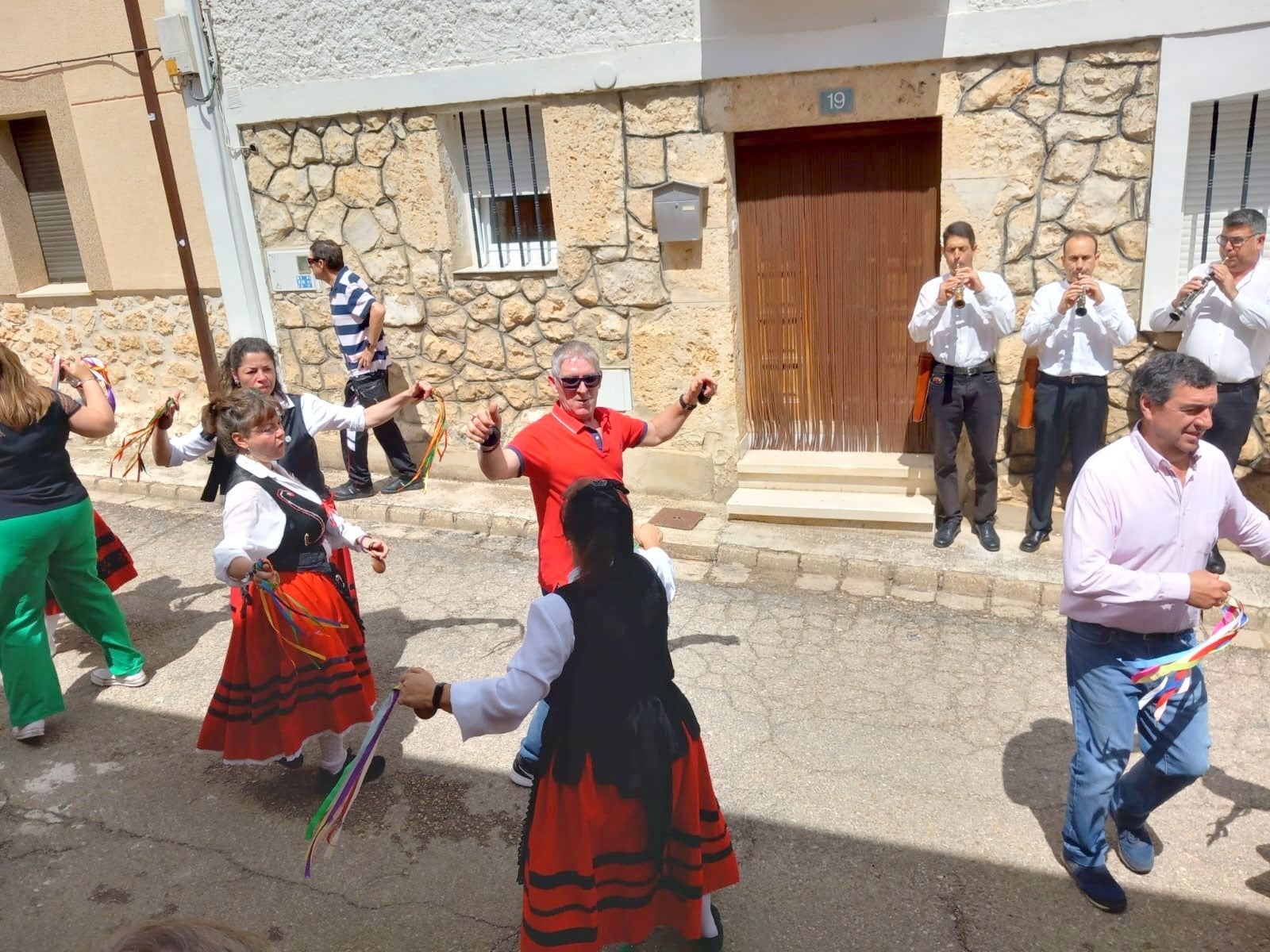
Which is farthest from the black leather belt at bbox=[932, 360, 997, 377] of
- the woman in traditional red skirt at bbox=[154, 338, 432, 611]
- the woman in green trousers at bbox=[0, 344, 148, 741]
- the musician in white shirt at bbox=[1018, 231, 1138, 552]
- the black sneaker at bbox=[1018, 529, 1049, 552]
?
the woman in green trousers at bbox=[0, 344, 148, 741]

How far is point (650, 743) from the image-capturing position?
268cm

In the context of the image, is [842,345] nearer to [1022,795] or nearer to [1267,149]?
[1267,149]

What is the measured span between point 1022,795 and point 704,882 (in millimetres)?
1597

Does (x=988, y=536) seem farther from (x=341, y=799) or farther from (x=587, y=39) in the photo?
(x=341, y=799)

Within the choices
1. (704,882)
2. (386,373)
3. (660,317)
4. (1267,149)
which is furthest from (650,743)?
(386,373)

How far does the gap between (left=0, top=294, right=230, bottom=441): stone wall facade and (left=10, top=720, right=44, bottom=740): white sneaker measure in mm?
4397

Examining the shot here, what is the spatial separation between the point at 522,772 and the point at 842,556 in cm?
269

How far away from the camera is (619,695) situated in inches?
104

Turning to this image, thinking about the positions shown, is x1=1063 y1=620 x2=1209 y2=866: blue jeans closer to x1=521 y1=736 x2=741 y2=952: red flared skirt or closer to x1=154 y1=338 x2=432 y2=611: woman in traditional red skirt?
x1=521 y1=736 x2=741 y2=952: red flared skirt

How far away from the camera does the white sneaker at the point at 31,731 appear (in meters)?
4.51

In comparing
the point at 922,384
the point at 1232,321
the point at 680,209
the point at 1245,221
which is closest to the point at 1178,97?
the point at 1245,221

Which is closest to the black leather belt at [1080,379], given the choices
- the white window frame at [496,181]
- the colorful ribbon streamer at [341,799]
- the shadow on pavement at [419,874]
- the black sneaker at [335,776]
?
the shadow on pavement at [419,874]

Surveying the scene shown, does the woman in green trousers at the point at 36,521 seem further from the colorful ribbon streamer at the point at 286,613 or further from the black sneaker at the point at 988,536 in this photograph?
the black sneaker at the point at 988,536

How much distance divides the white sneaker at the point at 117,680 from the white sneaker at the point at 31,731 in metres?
0.53
